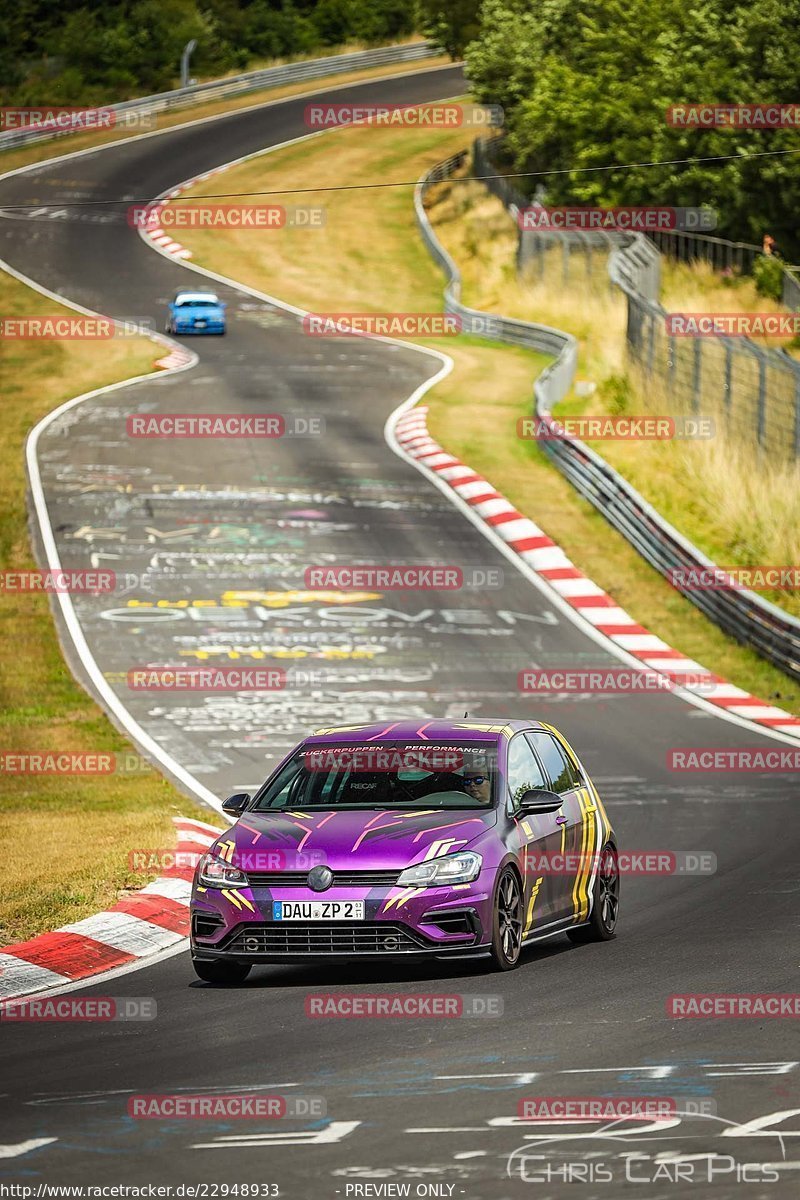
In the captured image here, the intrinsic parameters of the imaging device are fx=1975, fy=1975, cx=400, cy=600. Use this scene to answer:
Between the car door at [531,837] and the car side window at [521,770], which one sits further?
the car side window at [521,770]

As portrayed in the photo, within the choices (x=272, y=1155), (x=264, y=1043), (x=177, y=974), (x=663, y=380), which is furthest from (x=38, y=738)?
(x=663, y=380)

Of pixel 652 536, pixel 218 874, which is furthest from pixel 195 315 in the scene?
pixel 218 874

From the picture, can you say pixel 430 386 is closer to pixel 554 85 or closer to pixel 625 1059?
pixel 554 85

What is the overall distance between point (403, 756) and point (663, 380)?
2662cm

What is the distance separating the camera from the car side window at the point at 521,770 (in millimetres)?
11812

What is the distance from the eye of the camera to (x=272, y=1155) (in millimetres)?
7129

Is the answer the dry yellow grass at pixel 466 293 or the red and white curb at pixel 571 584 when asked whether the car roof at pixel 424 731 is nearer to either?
the red and white curb at pixel 571 584

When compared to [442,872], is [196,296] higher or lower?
higher

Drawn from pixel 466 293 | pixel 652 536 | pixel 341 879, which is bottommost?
pixel 652 536

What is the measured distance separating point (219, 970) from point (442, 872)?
1.42 meters

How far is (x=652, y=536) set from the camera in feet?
100

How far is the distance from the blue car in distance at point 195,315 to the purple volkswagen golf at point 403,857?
38.9 m

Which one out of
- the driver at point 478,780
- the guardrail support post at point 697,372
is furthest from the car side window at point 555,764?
the guardrail support post at point 697,372

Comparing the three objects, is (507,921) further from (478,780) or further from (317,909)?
(317,909)
